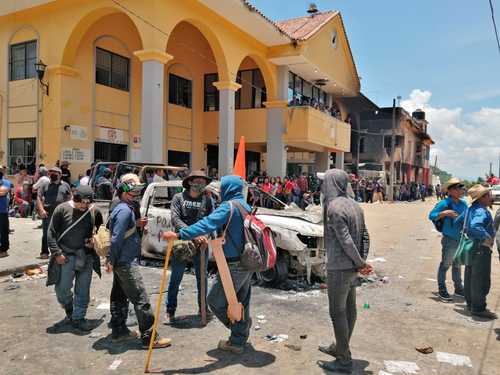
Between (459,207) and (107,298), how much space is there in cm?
511

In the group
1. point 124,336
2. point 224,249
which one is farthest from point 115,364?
point 224,249

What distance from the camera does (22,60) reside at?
595 inches

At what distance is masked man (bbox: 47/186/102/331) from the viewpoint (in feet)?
14.8

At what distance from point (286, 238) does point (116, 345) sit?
2813 millimetres

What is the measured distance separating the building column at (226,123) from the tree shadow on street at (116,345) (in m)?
12.0

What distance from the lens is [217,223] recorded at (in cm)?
377

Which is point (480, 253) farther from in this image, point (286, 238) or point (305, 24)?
point (305, 24)

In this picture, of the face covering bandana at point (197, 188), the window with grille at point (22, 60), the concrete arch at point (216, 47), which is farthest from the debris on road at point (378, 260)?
the window with grille at point (22, 60)

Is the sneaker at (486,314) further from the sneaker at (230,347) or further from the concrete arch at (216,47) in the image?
the concrete arch at (216,47)

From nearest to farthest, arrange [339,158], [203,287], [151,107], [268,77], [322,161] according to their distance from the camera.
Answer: [203,287] < [151,107] < [268,77] < [322,161] < [339,158]

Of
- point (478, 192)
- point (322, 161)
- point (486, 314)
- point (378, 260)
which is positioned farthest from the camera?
point (322, 161)

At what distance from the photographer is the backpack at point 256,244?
12.5 ft

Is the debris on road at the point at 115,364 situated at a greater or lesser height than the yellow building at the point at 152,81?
lesser

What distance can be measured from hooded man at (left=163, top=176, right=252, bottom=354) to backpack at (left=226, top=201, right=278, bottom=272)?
0.05 meters
